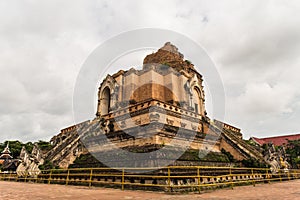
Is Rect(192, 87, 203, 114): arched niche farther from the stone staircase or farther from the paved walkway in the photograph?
the paved walkway

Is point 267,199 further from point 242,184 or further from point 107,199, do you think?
point 242,184

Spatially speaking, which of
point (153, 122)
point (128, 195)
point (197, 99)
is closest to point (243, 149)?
point (153, 122)

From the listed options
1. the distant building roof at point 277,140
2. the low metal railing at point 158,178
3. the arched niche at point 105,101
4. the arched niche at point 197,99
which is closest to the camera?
the low metal railing at point 158,178

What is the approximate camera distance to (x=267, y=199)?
6676 mm

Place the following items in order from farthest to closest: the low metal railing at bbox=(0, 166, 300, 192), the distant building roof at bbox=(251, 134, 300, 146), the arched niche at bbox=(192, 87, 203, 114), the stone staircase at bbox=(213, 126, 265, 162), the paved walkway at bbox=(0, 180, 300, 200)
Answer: the distant building roof at bbox=(251, 134, 300, 146), the arched niche at bbox=(192, 87, 203, 114), the stone staircase at bbox=(213, 126, 265, 162), the low metal railing at bbox=(0, 166, 300, 192), the paved walkway at bbox=(0, 180, 300, 200)

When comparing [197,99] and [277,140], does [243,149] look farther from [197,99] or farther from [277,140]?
[277,140]

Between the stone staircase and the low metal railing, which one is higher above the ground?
the stone staircase

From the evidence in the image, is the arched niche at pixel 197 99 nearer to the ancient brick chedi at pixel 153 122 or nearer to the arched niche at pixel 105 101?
the ancient brick chedi at pixel 153 122

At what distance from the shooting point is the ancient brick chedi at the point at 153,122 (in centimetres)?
1350

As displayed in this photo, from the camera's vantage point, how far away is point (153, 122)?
13586mm

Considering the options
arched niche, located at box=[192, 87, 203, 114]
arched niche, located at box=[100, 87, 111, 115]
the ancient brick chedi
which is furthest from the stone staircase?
arched niche, located at box=[100, 87, 111, 115]

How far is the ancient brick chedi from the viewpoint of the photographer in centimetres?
1350

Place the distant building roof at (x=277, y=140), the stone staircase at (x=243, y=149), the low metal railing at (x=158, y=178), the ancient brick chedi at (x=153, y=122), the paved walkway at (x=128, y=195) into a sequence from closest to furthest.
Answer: the paved walkway at (x=128, y=195) → the low metal railing at (x=158, y=178) → the ancient brick chedi at (x=153, y=122) → the stone staircase at (x=243, y=149) → the distant building roof at (x=277, y=140)

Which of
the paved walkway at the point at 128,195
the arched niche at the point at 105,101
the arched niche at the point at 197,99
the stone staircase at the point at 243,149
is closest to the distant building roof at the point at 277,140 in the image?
the arched niche at the point at 197,99
